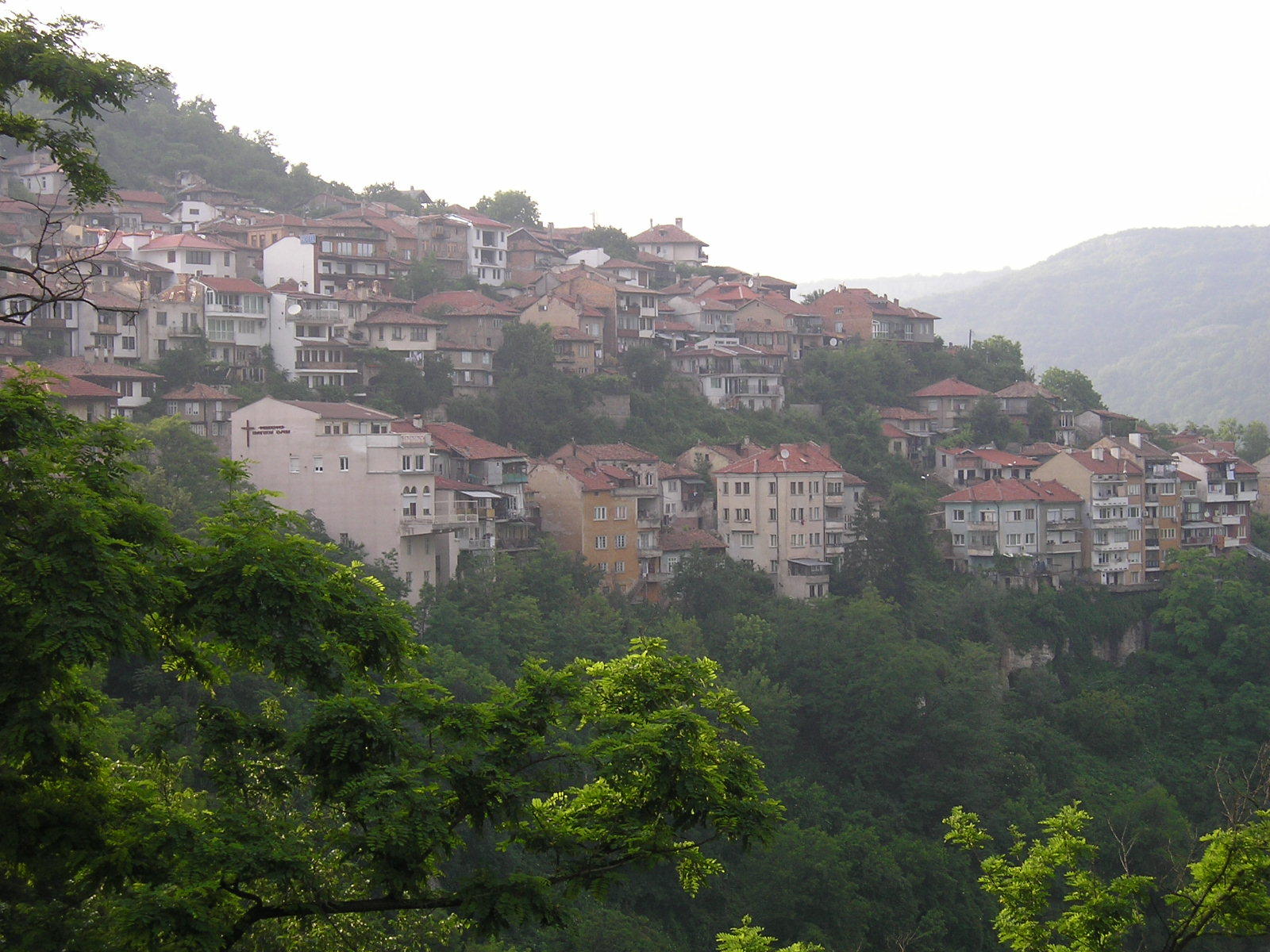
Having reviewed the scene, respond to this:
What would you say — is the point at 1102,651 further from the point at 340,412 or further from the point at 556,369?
the point at 340,412

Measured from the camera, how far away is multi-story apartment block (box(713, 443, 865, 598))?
62.8 meters

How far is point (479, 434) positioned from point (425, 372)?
14.1 ft

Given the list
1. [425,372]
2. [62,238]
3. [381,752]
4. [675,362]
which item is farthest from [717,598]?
[381,752]

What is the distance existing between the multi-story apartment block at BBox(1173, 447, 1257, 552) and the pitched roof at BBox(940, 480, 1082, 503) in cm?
962

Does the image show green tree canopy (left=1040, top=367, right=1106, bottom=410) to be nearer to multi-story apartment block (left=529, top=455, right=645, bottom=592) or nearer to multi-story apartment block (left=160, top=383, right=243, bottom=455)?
multi-story apartment block (left=529, top=455, right=645, bottom=592)

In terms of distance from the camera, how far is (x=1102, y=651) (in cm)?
6712

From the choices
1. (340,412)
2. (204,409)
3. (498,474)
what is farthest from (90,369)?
(498,474)

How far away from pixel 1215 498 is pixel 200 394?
52.5m

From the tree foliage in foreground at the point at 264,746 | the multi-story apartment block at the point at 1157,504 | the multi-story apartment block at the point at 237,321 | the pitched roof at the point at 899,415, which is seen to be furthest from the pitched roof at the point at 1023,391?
the tree foliage in foreground at the point at 264,746

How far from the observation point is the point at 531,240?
291 ft

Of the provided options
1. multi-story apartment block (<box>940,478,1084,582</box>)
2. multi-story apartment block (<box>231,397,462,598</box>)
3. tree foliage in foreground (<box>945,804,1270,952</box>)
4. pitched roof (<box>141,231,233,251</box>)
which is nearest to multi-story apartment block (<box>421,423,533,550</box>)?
multi-story apartment block (<box>231,397,462,598</box>)

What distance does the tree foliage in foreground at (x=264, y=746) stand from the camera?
1124 centimetres

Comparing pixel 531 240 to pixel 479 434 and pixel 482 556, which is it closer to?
pixel 479 434

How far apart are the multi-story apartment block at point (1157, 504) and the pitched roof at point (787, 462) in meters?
17.7
